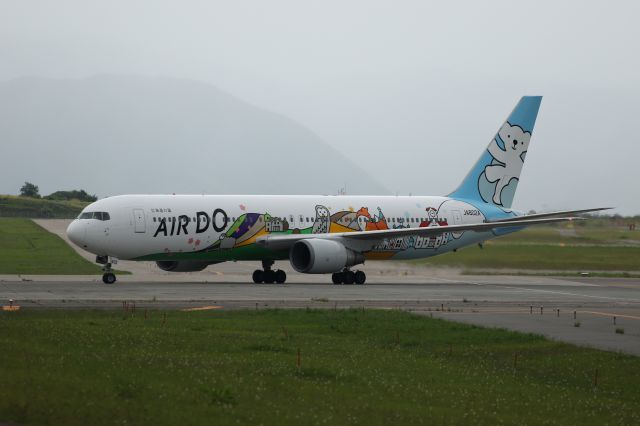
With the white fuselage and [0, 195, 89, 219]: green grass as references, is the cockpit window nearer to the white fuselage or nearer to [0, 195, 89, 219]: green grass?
the white fuselage

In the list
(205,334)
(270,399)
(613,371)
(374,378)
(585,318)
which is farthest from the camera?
(585,318)

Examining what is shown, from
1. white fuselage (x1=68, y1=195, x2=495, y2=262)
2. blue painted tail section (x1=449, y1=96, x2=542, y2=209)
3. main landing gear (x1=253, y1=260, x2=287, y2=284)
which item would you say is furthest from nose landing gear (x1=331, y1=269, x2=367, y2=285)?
blue painted tail section (x1=449, y1=96, x2=542, y2=209)

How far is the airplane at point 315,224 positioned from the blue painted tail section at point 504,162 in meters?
0.05

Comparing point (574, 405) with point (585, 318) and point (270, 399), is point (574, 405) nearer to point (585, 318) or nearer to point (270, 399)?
point (270, 399)

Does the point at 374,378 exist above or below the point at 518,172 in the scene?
below

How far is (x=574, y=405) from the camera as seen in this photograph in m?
16.7

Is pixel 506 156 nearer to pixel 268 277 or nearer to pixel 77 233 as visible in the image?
pixel 268 277

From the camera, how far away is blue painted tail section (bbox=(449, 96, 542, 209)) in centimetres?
5197

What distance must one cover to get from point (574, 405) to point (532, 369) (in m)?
3.92

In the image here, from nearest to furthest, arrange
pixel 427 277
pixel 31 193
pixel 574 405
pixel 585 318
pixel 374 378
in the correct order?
1. pixel 574 405
2. pixel 374 378
3. pixel 585 318
4. pixel 427 277
5. pixel 31 193

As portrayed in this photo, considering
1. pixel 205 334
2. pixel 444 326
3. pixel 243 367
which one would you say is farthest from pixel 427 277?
pixel 243 367

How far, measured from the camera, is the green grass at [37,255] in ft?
159

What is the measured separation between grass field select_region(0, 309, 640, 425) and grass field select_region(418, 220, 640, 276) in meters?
28.1

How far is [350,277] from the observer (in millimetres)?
44656
